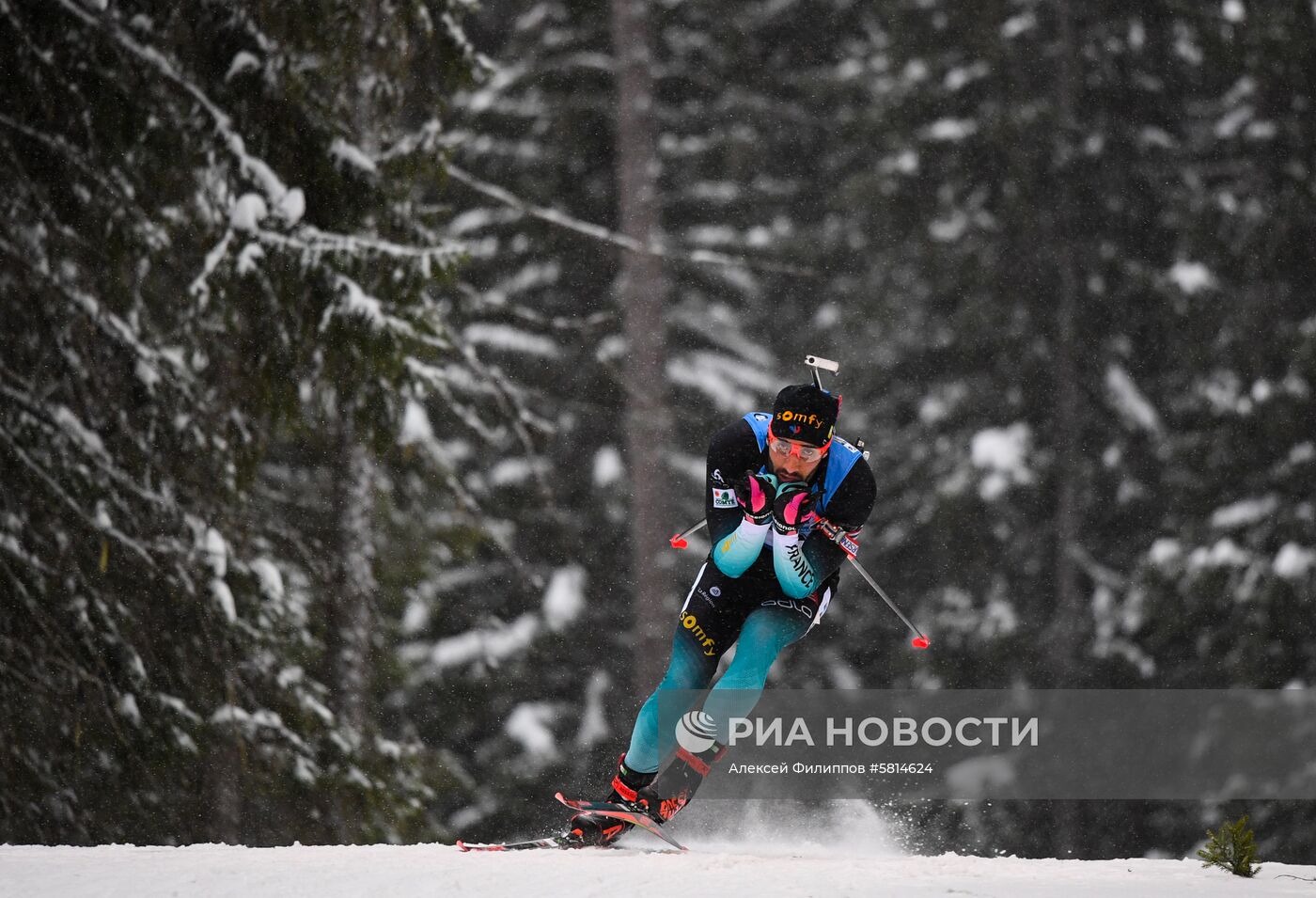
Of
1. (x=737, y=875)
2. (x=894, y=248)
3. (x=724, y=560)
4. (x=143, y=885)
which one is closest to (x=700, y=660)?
(x=724, y=560)

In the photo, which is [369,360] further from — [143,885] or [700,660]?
[143,885]

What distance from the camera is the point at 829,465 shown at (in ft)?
21.1

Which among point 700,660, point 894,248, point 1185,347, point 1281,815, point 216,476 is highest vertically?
point 894,248

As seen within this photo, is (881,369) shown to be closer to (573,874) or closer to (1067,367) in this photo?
(1067,367)

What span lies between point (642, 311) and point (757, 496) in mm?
11113

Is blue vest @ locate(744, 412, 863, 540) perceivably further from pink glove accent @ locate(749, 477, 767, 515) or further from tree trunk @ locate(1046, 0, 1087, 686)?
tree trunk @ locate(1046, 0, 1087, 686)

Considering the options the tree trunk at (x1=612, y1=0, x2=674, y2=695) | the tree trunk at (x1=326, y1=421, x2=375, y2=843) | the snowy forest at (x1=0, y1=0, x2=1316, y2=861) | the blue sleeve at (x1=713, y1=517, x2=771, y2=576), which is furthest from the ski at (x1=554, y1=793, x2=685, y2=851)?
the tree trunk at (x1=612, y1=0, x2=674, y2=695)

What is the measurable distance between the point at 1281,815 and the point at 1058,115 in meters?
8.66

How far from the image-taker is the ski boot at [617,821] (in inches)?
265

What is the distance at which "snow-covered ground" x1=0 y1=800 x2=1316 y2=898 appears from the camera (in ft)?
17.8

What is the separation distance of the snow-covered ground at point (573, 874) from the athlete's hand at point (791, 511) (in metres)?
1.39

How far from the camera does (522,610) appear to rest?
62.3 ft

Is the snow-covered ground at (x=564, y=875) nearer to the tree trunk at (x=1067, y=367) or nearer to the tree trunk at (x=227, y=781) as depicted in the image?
the tree trunk at (x=227, y=781)

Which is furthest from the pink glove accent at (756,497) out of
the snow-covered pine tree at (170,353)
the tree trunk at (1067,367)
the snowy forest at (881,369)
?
the tree trunk at (1067,367)
